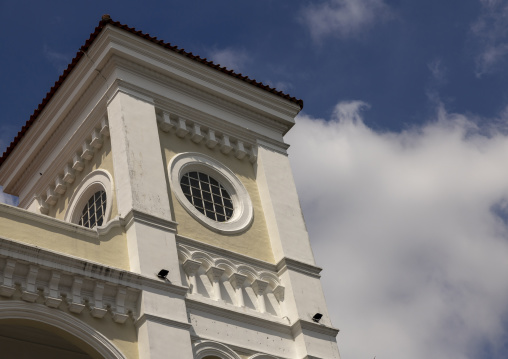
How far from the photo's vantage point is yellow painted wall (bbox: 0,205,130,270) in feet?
51.9

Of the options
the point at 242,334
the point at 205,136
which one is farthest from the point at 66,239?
the point at 205,136

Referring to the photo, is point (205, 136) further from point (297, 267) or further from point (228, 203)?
point (297, 267)

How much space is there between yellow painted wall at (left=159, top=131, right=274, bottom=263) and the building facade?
3 cm

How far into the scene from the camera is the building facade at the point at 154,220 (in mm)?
15586

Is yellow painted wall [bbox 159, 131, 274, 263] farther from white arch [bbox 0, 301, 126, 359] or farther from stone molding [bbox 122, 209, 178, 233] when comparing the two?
white arch [bbox 0, 301, 126, 359]

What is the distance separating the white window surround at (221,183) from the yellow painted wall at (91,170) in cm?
124

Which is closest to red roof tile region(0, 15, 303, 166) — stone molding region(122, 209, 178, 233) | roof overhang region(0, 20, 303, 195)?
roof overhang region(0, 20, 303, 195)

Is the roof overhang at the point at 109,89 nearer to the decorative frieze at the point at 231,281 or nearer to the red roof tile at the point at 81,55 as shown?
the red roof tile at the point at 81,55

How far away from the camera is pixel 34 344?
1678 cm

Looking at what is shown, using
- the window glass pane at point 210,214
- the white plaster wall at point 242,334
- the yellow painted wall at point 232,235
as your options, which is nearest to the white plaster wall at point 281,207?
the yellow painted wall at point 232,235

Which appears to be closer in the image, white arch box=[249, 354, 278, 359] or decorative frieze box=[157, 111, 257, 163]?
white arch box=[249, 354, 278, 359]

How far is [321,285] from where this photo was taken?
19.2 metres

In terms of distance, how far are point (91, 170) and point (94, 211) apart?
101cm

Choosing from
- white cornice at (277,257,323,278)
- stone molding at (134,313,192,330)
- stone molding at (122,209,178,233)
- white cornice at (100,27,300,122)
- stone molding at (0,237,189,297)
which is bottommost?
stone molding at (134,313,192,330)
